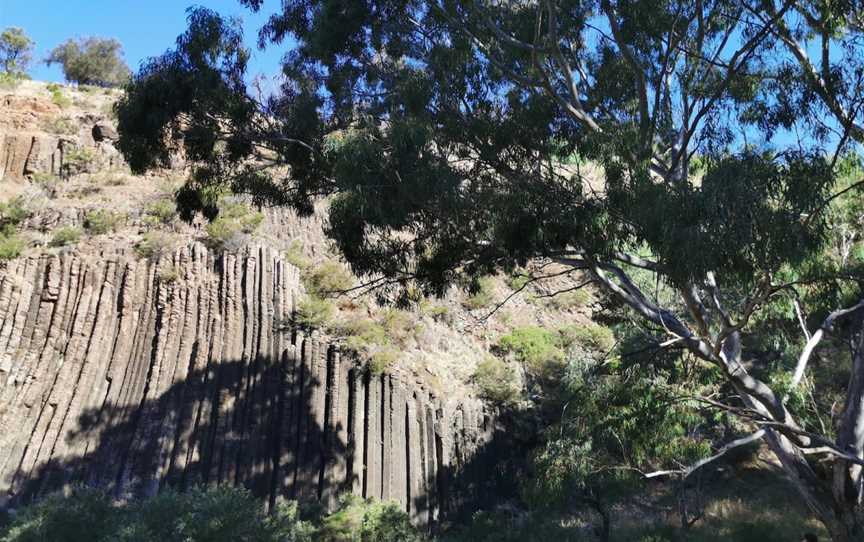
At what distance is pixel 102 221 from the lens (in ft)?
65.2

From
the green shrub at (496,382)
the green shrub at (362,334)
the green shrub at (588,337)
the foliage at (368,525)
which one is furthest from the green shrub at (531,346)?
the foliage at (368,525)

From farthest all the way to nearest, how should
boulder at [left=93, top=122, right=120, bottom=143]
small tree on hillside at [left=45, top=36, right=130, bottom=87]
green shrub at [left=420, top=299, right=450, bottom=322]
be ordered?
small tree on hillside at [left=45, top=36, right=130, bottom=87], boulder at [left=93, top=122, right=120, bottom=143], green shrub at [left=420, top=299, right=450, bottom=322]

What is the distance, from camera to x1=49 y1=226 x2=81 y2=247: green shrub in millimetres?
18875

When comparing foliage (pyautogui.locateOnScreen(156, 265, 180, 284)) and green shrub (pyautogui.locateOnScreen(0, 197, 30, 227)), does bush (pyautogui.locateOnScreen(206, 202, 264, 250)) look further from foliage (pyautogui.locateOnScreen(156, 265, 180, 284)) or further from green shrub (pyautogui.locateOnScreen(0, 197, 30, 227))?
green shrub (pyautogui.locateOnScreen(0, 197, 30, 227))

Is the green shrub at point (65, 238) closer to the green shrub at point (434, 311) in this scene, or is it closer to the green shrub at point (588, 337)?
the green shrub at point (434, 311)

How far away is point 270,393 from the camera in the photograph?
1645 cm

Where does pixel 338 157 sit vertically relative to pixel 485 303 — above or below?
below

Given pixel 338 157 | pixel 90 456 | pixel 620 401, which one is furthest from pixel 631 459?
pixel 90 456

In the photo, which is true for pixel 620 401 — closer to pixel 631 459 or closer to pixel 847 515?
pixel 631 459

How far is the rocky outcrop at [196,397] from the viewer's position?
48.8ft

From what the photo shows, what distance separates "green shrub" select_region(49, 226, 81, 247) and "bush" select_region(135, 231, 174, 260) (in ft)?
5.07

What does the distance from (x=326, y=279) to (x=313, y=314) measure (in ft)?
7.75

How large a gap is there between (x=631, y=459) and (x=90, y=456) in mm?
10439

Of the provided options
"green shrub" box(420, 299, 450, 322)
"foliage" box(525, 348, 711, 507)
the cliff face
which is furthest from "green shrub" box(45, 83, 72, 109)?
"foliage" box(525, 348, 711, 507)
